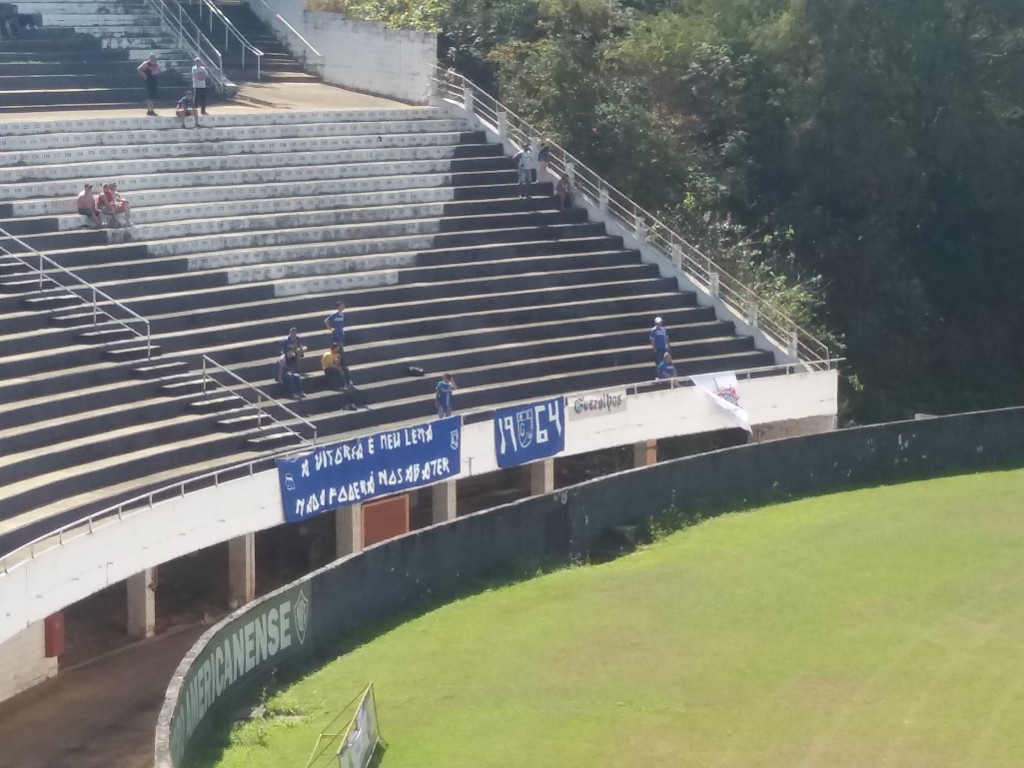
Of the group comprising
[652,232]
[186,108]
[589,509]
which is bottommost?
[589,509]

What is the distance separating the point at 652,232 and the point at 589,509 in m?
10.1

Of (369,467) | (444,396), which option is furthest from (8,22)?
(369,467)

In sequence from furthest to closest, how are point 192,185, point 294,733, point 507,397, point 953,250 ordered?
point 953,250 < point 192,185 < point 507,397 < point 294,733

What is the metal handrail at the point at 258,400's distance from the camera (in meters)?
22.7

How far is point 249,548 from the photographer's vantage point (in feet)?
70.8

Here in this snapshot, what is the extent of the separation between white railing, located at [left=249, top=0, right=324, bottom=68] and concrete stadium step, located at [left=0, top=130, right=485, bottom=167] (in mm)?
5574

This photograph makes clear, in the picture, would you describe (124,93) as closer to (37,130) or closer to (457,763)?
(37,130)

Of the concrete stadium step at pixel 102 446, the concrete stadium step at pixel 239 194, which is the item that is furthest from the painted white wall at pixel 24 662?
the concrete stadium step at pixel 239 194

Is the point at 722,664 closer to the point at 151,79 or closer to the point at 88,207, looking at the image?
the point at 88,207

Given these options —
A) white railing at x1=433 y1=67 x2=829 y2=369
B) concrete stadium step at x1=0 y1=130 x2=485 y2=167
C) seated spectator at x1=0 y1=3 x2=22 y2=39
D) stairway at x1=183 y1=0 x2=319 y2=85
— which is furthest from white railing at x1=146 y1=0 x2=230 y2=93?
white railing at x1=433 y1=67 x2=829 y2=369

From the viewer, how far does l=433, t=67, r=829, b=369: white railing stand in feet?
102

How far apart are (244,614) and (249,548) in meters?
4.63

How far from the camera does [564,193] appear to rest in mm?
32438

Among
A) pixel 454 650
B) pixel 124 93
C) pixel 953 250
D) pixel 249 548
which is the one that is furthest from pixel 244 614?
pixel 953 250
